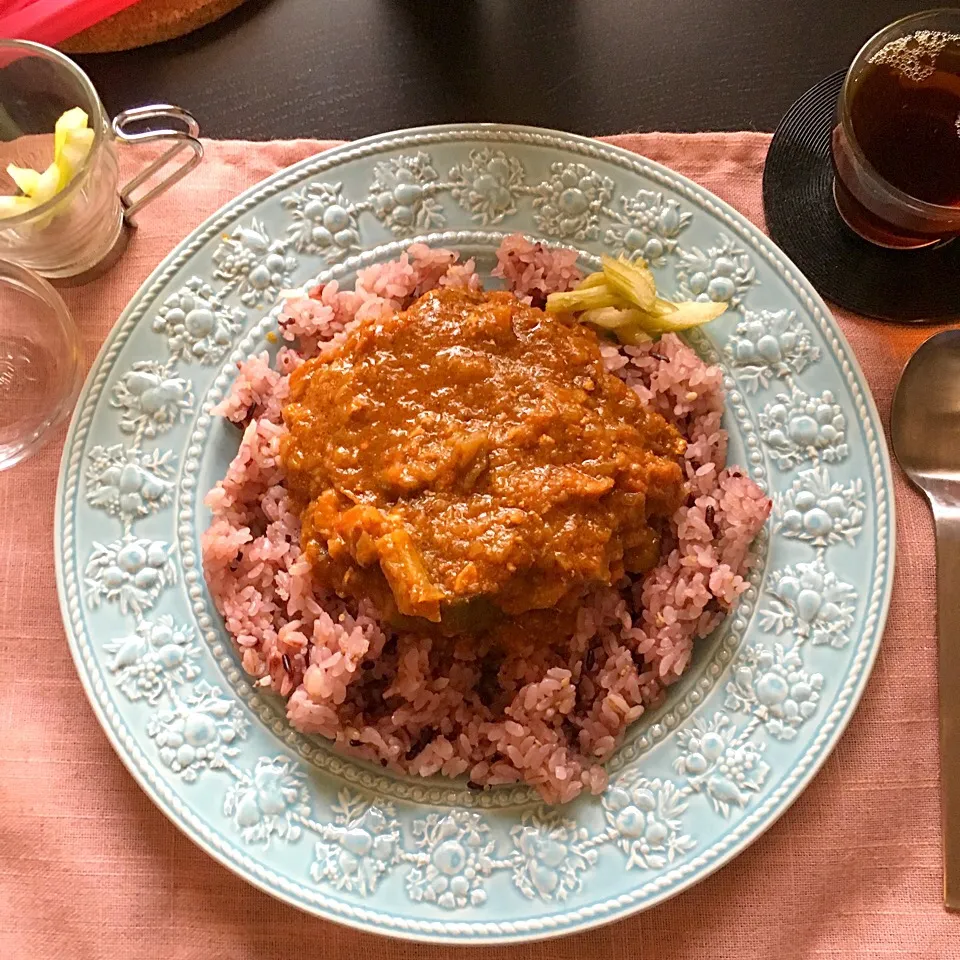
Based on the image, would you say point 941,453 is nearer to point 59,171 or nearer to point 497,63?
point 497,63

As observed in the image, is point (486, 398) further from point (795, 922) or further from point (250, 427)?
point (795, 922)

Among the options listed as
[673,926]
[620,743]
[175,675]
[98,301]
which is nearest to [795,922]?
[673,926]

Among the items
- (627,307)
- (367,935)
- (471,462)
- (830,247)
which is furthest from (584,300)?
(367,935)

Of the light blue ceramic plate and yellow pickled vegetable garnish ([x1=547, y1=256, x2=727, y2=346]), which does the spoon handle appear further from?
yellow pickled vegetable garnish ([x1=547, y1=256, x2=727, y2=346])

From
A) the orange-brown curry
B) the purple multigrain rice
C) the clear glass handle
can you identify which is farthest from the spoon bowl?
the clear glass handle

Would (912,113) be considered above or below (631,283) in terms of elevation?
above
